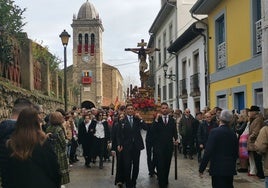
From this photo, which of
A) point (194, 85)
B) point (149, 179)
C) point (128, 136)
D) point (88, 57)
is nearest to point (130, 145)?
point (128, 136)

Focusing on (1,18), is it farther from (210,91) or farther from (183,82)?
(183,82)

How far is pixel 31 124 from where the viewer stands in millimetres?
4520

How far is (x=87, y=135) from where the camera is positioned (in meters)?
15.0

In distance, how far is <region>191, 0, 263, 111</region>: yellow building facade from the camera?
1450cm

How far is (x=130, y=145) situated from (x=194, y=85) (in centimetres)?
1372

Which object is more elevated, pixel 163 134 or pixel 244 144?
pixel 163 134

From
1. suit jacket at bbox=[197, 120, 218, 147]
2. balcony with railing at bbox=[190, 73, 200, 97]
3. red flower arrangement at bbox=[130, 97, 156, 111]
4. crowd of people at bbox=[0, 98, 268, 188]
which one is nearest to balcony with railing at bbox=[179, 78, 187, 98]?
balcony with railing at bbox=[190, 73, 200, 97]

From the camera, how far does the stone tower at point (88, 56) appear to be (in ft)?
251

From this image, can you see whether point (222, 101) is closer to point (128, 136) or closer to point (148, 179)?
point (148, 179)

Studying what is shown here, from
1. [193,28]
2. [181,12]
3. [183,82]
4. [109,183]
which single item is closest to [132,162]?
[109,183]

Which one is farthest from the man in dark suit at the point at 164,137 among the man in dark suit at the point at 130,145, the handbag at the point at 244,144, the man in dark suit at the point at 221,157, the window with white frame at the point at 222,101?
the window with white frame at the point at 222,101

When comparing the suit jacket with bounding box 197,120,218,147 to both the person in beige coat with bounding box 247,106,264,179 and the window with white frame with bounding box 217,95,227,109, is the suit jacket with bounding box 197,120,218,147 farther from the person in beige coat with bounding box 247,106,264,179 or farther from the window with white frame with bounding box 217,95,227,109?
the window with white frame with bounding box 217,95,227,109

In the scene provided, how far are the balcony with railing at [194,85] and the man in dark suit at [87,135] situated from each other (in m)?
8.99

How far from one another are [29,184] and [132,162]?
5985mm
